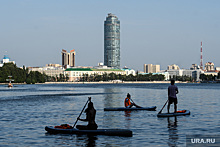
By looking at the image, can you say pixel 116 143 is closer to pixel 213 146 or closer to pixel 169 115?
pixel 213 146

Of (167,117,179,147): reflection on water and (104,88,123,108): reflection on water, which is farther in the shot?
(104,88,123,108): reflection on water

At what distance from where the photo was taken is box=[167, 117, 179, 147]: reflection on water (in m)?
24.0

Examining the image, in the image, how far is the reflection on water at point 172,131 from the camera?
78.6 ft

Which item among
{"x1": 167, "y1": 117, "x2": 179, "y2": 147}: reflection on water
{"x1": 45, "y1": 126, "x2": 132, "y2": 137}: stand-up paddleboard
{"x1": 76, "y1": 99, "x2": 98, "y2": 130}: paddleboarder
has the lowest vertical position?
{"x1": 167, "y1": 117, "x2": 179, "y2": 147}: reflection on water

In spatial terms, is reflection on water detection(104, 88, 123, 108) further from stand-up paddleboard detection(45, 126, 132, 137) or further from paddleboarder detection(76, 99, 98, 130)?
paddleboarder detection(76, 99, 98, 130)

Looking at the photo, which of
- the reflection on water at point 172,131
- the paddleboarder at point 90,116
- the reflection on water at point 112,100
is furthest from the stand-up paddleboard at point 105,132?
the reflection on water at point 112,100

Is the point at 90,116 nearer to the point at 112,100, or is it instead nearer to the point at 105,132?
the point at 105,132

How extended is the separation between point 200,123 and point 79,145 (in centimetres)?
1283

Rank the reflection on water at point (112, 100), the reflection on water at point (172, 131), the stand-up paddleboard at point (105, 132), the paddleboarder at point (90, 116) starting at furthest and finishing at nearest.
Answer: the reflection on water at point (112, 100) → the stand-up paddleboard at point (105, 132) → the paddleboarder at point (90, 116) → the reflection on water at point (172, 131)

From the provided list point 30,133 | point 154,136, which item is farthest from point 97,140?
point 30,133

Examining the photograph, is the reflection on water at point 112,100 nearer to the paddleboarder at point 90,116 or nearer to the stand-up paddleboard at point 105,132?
the stand-up paddleboard at point 105,132

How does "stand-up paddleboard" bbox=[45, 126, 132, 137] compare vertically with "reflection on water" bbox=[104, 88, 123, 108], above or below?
above

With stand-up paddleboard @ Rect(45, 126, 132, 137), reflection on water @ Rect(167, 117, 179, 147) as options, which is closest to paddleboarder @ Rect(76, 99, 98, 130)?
stand-up paddleboard @ Rect(45, 126, 132, 137)

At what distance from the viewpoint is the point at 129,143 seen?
23984 mm
